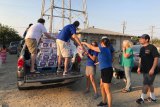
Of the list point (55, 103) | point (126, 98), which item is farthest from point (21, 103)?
point (126, 98)

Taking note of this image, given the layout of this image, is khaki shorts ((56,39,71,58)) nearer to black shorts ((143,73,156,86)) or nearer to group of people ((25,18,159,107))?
group of people ((25,18,159,107))

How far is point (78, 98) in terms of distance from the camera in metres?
8.31

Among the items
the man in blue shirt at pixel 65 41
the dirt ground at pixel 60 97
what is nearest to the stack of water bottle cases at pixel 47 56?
the man in blue shirt at pixel 65 41

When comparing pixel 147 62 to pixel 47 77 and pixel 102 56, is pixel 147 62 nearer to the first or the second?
pixel 102 56

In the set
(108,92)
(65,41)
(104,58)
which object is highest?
(65,41)

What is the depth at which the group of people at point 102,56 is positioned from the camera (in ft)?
23.2

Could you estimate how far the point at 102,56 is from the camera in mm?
7070

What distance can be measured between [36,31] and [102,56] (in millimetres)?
2804

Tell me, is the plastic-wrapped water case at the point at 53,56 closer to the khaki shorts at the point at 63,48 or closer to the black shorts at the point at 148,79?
the khaki shorts at the point at 63,48

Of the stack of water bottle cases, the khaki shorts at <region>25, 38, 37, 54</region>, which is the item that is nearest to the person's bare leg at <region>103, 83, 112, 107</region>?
the stack of water bottle cases

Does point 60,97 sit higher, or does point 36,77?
point 36,77

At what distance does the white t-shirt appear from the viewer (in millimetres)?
8836

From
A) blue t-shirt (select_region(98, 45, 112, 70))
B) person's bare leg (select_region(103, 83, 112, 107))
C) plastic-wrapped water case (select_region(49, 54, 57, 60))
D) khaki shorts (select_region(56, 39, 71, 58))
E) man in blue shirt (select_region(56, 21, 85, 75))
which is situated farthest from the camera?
plastic-wrapped water case (select_region(49, 54, 57, 60))

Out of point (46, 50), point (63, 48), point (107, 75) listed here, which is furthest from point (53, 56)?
point (107, 75)
